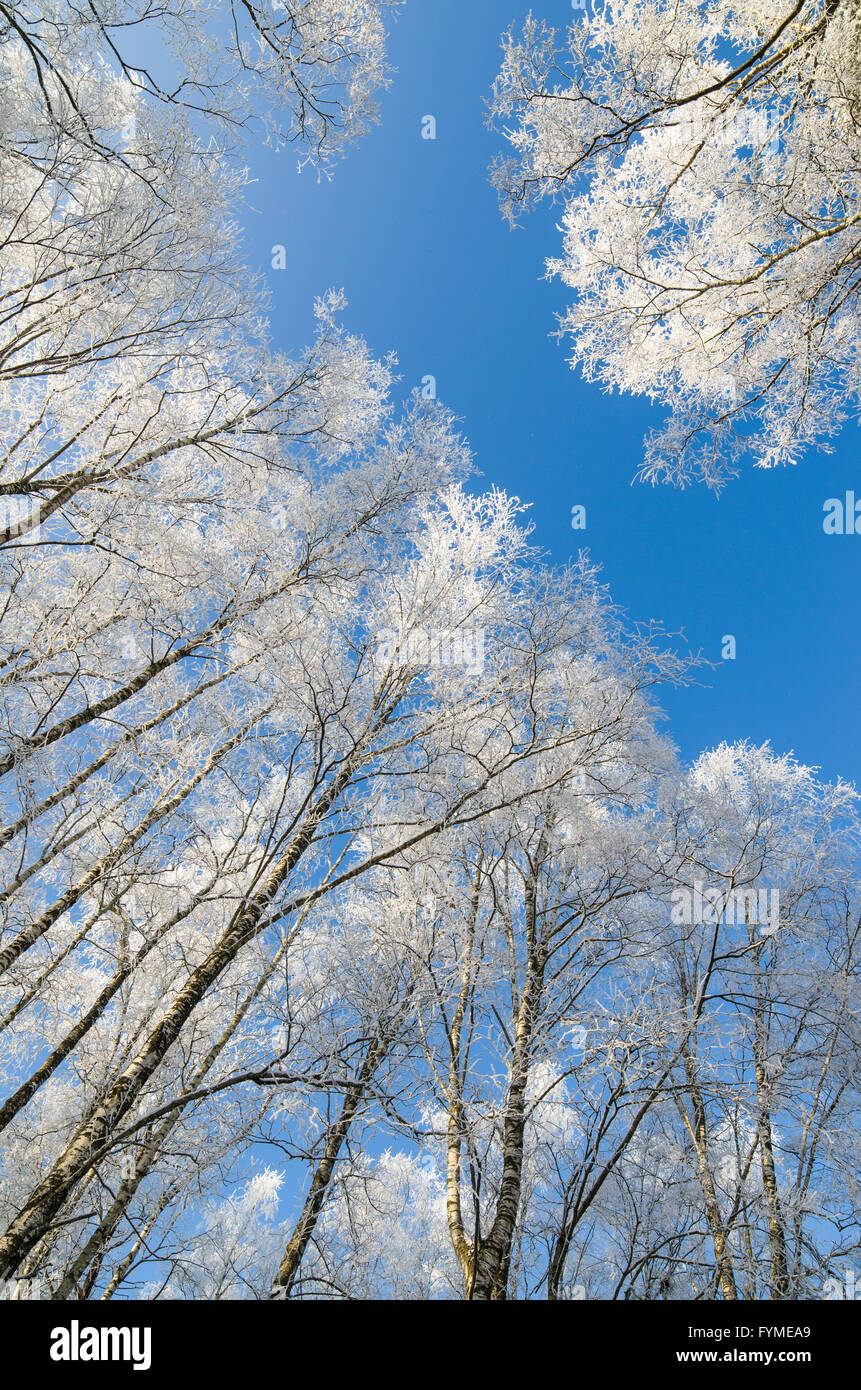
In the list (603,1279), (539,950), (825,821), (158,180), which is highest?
(158,180)

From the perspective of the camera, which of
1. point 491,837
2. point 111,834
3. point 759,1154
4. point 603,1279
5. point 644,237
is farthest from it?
point 603,1279

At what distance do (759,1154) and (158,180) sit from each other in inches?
445

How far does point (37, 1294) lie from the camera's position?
8.36m

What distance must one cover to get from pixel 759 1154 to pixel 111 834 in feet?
26.6

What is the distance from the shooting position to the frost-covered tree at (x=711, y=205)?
4.62 metres

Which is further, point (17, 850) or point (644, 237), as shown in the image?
point (644, 237)

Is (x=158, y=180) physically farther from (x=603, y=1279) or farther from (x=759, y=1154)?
(x=603, y=1279)

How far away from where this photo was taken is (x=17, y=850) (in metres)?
5.29

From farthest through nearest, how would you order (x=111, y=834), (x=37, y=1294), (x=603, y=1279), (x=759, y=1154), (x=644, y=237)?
(x=603, y=1279) → (x=37, y=1294) → (x=759, y=1154) → (x=111, y=834) → (x=644, y=237)

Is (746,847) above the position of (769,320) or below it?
below

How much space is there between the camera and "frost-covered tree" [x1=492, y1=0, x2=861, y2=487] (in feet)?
15.2

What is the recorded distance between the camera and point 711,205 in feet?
19.4

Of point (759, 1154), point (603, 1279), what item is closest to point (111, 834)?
point (759, 1154)

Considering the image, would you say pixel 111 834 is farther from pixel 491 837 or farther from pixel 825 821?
pixel 825 821
